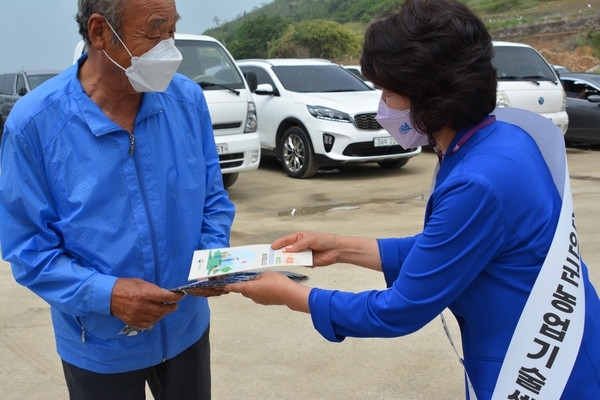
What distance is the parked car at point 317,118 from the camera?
9586 mm

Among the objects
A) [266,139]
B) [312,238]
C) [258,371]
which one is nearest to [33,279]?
[312,238]

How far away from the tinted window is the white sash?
7.38 meters

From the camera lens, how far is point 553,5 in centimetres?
6391

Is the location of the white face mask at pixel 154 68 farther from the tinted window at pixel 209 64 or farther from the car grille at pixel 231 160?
the tinted window at pixel 209 64

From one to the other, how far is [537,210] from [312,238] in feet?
2.92

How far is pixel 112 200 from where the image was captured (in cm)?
203

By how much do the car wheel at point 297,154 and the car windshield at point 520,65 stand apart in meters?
4.07

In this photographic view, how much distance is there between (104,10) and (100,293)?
2.83 ft

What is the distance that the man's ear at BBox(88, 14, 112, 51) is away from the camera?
6.64ft

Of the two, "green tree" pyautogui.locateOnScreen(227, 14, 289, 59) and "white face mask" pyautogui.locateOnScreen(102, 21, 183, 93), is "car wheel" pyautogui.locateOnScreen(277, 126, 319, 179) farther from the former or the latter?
"green tree" pyautogui.locateOnScreen(227, 14, 289, 59)

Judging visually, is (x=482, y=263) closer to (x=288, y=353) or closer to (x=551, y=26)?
(x=288, y=353)

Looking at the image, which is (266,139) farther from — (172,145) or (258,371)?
(172,145)

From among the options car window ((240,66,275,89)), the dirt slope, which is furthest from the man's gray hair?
the dirt slope

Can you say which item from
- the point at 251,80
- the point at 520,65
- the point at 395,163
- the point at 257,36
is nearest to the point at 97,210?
the point at 251,80
